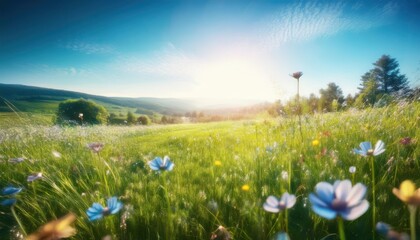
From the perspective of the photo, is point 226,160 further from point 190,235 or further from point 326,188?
point 326,188

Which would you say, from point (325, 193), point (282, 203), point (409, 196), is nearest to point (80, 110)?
point (282, 203)

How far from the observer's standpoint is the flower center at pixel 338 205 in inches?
24.2

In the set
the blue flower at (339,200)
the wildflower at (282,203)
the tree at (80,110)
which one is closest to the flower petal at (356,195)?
the blue flower at (339,200)

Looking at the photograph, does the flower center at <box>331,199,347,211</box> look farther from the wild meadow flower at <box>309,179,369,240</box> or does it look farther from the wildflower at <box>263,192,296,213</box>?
the wildflower at <box>263,192,296,213</box>

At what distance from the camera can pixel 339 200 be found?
63cm

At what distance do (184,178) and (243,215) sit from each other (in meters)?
0.97

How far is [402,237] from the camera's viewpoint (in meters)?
0.61

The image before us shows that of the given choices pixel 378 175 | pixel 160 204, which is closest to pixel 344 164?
pixel 378 175

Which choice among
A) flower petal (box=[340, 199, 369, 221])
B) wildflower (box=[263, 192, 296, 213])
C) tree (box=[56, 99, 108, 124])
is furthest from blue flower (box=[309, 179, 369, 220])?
tree (box=[56, 99, 108, 124])

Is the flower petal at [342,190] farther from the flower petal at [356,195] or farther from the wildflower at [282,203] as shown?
the wildflower at [282,203]

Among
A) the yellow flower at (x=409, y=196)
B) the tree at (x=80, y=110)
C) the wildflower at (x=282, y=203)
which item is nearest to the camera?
the yellow flower at (x=409, y=196)

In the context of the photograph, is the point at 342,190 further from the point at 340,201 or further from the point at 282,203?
the point at 282,203

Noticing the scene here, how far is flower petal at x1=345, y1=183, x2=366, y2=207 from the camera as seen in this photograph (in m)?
0.61

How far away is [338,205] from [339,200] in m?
0.02
